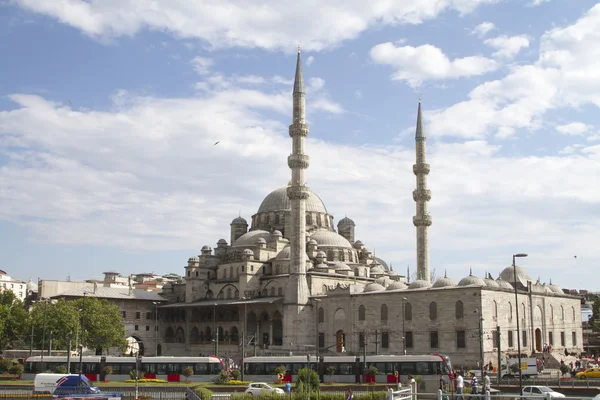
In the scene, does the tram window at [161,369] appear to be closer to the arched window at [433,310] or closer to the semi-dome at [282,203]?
the arched window at [433,310]

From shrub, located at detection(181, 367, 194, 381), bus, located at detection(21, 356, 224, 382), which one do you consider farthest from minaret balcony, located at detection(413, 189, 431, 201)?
shrub, located at detection(181, 367, 194, 381)

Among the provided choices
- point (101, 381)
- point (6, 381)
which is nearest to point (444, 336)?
point (101, 381)

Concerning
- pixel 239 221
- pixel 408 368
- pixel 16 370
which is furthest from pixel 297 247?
pixel 16 370

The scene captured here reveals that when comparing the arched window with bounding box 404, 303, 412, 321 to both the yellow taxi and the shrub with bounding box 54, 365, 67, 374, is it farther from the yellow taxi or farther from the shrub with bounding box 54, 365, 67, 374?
the shrub with bounding box 54, 365, 67, 374

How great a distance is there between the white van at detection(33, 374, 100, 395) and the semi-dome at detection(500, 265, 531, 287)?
40941 mm

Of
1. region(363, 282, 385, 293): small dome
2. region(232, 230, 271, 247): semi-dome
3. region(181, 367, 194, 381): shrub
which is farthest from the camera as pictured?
region(232, 230, 271, 247): semi-dome

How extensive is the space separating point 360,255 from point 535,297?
26.1m

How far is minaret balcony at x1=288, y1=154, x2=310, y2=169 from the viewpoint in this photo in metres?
60.6

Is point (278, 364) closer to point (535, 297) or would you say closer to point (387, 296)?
point (387, 296)

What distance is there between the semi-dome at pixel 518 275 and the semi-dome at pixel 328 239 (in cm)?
1941

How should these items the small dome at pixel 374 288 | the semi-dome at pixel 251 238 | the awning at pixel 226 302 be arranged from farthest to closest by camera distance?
1. the semi-dome at pixel 251 238
2. the awning at pixel 226 302
3. the small dome at pixel 374 288

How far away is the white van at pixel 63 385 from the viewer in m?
29.5

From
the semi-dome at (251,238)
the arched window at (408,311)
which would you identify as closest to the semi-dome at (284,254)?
the semi-dome at (251,238)

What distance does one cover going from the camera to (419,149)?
6712 cm
